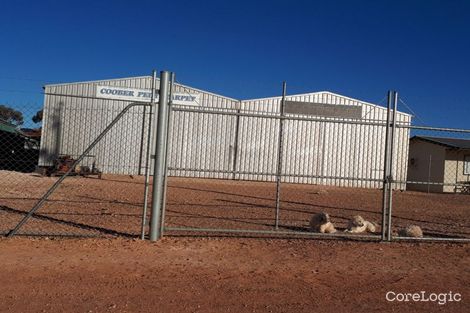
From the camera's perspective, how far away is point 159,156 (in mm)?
7336

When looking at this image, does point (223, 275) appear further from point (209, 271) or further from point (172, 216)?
point (172, 216)

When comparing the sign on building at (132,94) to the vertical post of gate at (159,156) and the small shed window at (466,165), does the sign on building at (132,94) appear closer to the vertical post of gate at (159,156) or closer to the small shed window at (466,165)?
the small shed window at (466,165)

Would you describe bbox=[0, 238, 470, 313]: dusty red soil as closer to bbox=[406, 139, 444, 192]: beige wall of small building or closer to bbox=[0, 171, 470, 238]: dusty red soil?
bbox=[0, 171, 470, 238]: dusty red soil

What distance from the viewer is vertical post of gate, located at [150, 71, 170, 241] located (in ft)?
24.0

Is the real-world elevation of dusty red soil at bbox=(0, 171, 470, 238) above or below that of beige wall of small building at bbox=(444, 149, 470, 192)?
below

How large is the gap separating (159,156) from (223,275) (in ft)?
7.67

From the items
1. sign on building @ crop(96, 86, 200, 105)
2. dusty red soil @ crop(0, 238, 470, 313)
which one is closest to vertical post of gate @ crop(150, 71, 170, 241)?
dusty red soil @ crop(0, 238, 470, 313)

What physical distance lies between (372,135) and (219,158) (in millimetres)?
8591

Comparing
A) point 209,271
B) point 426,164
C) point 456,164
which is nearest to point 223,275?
point 209,271

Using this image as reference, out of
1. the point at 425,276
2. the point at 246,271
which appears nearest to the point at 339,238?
the point at 425,276

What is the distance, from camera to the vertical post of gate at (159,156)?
7.30 m

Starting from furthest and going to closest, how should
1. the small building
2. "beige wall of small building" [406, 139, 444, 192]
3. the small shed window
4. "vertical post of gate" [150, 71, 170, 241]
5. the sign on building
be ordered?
"beige wall of small building" [406, 139, 444, 192], the small shed window, the small building, the sign on building, "vertical post of gate" [150, 71, 170, 241]

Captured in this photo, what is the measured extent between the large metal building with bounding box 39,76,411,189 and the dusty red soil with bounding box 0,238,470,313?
1870 centimetres

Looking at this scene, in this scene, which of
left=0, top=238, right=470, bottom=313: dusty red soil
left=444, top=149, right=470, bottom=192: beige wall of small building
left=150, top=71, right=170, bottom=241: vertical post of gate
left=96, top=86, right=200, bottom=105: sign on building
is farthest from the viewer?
left=444, top=149, right=470, bottom=192: beige wall of small building
